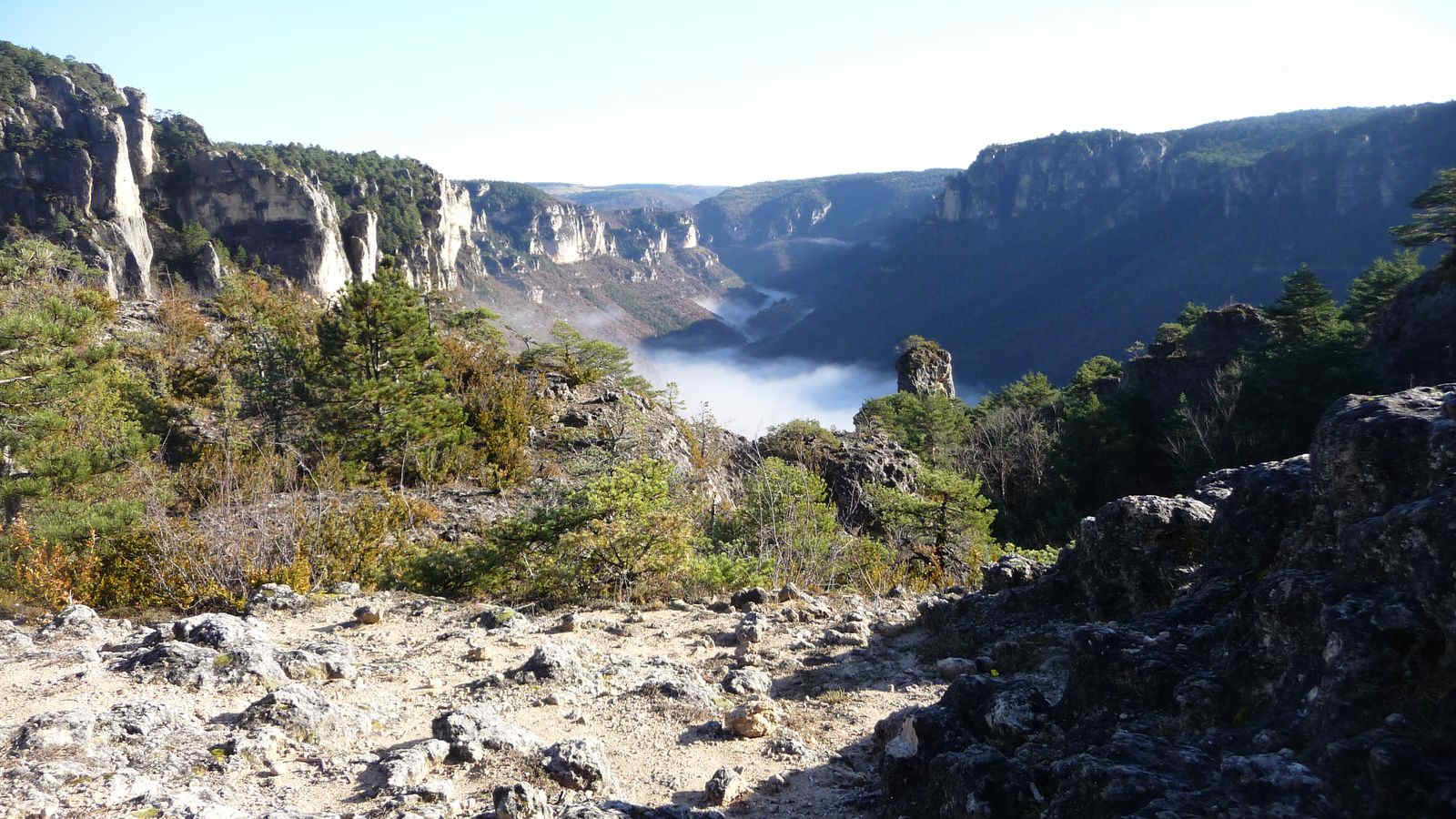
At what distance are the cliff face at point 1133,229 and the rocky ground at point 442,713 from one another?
131096 mm

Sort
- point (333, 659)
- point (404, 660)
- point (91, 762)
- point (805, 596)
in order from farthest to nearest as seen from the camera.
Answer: point (805, 596), point (404, 660), point (333, 659), point (91, 762)

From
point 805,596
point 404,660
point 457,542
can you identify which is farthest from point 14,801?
point 457,542

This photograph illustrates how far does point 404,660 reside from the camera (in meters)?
5.93

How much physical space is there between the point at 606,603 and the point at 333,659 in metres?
3.05

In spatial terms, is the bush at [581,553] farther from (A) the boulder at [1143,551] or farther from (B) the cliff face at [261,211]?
(B) the cliff face at [261,211]

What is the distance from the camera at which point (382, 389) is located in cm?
1853

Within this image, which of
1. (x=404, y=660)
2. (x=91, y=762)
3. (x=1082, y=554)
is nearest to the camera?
(x=91, y=762)

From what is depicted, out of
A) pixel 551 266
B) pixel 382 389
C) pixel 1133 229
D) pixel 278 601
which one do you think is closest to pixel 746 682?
pixel 278 601

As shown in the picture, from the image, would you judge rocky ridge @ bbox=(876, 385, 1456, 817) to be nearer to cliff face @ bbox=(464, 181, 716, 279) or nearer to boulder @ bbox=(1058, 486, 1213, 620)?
Answer: boulder @ bbox=(1058, 486, 1213, 620)

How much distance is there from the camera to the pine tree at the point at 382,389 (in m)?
18.5

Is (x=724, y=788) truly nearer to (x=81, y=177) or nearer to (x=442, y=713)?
(x=442, y=713)

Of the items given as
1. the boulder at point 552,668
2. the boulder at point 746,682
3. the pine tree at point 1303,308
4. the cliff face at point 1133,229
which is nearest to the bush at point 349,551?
the boulder at point 552,668

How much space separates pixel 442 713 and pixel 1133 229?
173m

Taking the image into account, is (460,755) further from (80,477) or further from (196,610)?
(80,477)
